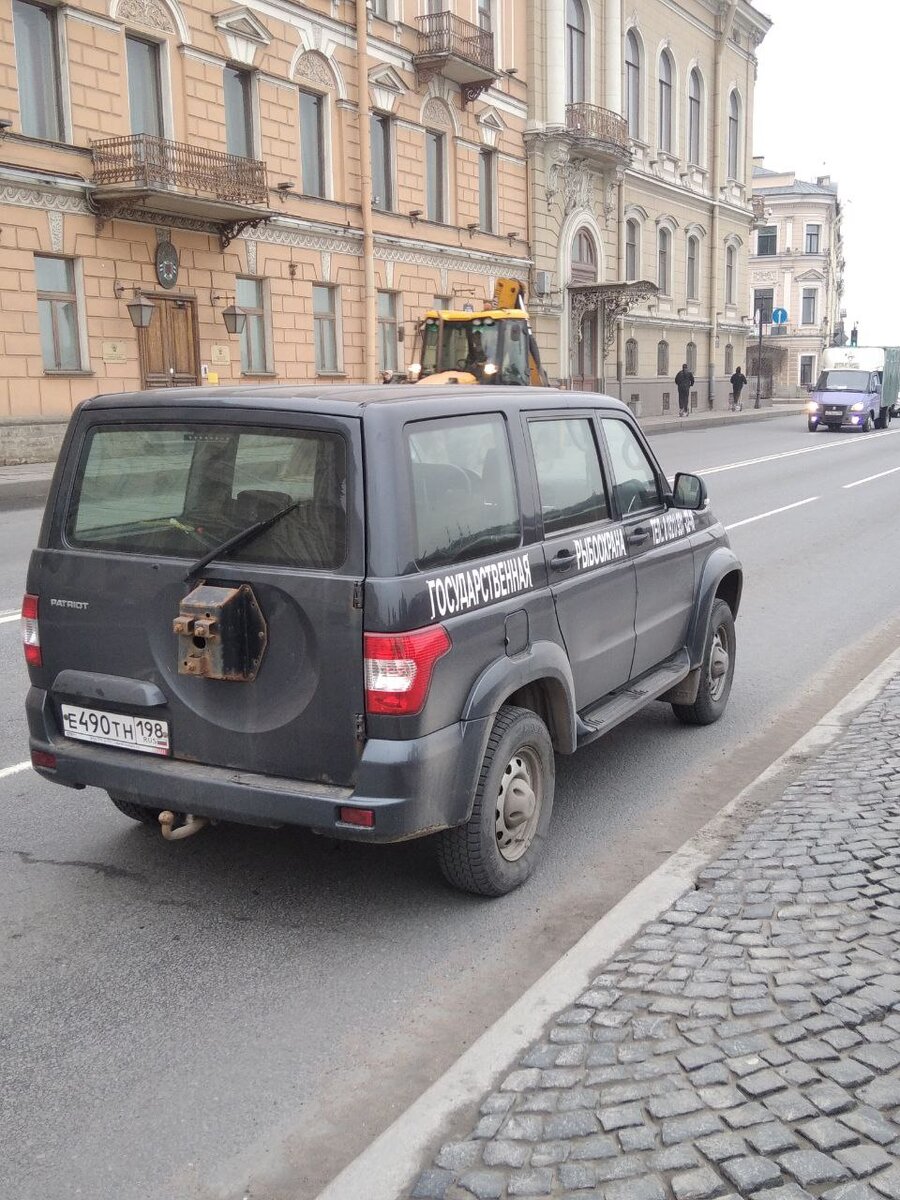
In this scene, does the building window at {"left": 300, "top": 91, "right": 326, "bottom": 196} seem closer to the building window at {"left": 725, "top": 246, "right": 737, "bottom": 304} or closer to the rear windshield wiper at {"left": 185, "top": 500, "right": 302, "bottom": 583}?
the rear windshield wiper at {"left": 185, "top": 500, "right": 302, "bottom": 583}

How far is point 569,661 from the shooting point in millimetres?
4734

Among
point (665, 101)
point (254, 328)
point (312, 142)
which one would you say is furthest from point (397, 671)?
point (665, 101)

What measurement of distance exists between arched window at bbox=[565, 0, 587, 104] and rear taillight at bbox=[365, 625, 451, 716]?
36.7m

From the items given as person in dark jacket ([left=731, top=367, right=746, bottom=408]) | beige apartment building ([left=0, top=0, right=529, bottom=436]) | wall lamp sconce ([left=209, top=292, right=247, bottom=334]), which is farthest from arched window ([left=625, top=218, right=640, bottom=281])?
wall lamp sconce ([left=209, top=292, right=247, bottom=334])

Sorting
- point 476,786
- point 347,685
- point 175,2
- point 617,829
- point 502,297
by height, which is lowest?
point 617,829

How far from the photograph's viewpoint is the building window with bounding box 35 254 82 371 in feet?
67.8

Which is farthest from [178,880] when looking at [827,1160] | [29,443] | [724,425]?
[724,425]

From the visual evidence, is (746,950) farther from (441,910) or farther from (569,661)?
(569,661)

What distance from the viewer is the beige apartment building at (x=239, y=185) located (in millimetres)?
20422

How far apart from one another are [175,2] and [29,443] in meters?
9.25

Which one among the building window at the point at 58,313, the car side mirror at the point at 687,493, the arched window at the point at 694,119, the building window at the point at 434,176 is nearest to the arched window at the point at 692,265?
the arched window at the point at 694,119

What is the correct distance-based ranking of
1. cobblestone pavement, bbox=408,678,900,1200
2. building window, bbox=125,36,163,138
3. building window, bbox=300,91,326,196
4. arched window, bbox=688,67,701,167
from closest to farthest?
cobblestone pavement, bbox=408,678,900,1200 → building window, bbox=125,36,163,138 → building window, bbox=300,91,326,196 → arched window, bbox=688,67,701,167

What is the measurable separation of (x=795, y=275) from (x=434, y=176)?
207ft

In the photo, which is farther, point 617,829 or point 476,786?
point 617,829
